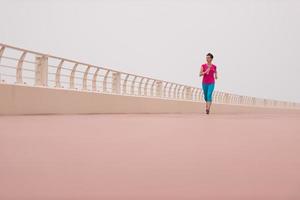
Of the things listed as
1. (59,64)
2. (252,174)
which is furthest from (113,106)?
(252,174)

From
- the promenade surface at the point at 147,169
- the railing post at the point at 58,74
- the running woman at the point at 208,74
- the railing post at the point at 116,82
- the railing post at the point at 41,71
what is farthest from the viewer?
the railing post at the point at 116,82

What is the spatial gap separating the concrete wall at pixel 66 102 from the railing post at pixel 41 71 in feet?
0.63

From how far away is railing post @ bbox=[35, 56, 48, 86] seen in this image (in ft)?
43.1

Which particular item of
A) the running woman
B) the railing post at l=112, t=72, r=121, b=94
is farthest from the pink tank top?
the railing post at l=112, t=72, r=121, b=94

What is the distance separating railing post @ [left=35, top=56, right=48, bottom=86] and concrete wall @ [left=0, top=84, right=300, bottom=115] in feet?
0.63

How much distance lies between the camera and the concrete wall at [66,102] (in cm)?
1205

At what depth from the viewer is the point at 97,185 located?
3.02 metres

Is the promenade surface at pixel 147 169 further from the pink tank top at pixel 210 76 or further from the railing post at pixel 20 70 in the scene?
the pink tank top at pixel 210 76

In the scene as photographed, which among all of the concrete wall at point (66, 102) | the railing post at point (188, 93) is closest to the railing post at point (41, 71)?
the concrete wall at point (66, 102)

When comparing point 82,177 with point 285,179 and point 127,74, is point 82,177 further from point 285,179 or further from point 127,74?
point 127,74

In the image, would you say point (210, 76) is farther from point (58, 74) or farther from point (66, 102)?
point (58, 74)

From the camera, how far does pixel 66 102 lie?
573 inches

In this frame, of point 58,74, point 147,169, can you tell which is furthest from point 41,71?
point 147,169

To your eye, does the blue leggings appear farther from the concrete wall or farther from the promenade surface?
the promenade surface
